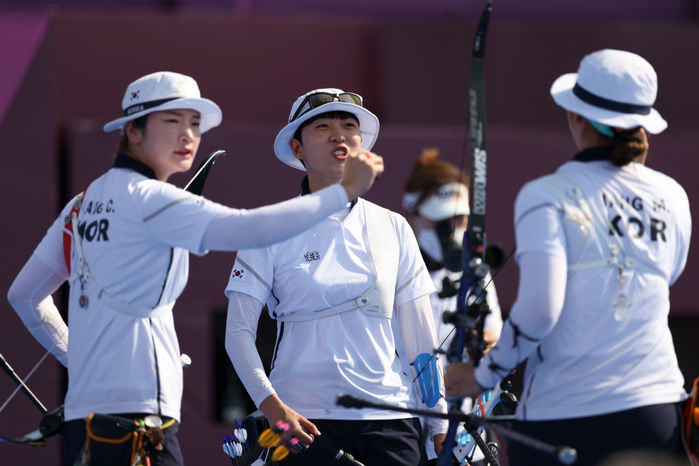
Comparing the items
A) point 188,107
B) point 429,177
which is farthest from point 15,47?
point 188,107

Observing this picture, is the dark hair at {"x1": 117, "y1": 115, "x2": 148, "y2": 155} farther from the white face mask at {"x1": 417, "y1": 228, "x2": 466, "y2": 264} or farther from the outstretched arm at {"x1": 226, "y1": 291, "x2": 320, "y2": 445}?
the white face mask at {"x1": 417, "y1": 228, "x2": 466, "y2": 264}

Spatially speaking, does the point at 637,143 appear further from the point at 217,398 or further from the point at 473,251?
the point at 217,398

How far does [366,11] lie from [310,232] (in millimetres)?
5661

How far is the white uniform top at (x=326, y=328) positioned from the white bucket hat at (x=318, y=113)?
37cm

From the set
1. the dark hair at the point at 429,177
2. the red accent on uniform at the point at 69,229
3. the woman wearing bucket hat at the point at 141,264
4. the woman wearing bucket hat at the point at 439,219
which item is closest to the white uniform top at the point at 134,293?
the woman wearing bucket hat at the point at 141,264

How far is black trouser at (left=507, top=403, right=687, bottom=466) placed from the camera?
2809 mm

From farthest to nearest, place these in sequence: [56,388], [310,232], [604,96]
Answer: [56,388] → [310,232] → [604,96]

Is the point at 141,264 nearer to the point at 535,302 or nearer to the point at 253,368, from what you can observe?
the point at 253,368

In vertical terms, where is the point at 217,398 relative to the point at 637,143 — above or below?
below

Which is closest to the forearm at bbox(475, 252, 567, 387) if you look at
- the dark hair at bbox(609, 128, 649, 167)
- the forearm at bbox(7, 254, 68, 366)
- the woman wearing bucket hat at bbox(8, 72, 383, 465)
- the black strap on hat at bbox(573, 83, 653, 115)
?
the dark hair at bbox(609, 128, 649, 167)

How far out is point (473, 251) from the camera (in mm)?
3164

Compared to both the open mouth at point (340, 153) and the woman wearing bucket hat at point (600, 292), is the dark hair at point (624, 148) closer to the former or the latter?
the woman wearing bucket hat at point (600, 292)

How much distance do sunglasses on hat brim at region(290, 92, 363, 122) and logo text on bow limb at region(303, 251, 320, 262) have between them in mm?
487

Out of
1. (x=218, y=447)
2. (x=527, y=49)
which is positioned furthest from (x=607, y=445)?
(x=527, y=49)
